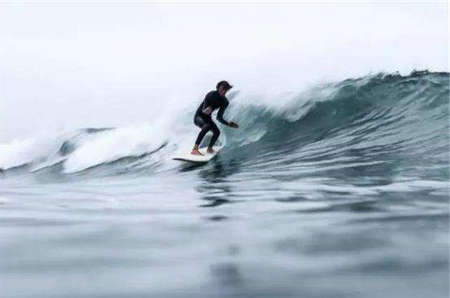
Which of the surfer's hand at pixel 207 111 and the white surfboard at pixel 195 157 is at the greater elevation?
the surfer's hand at pixel 207 111

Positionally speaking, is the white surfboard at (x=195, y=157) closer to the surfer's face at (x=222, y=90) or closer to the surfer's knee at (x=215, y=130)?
the surfer's knee at (x=215, y=130)

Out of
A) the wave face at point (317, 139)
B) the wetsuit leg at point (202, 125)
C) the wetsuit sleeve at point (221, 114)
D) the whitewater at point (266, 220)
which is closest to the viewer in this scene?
the whitewater at point (266, 220)

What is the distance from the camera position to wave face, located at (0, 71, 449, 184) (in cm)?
746

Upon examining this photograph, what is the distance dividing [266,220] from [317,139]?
18.8ft

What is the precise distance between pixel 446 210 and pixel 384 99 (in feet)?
23.4

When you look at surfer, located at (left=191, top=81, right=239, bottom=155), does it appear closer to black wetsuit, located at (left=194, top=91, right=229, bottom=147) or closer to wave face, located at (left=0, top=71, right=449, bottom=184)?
black wetsuit, located at (left=194, top=91, right=229, bottom=147)

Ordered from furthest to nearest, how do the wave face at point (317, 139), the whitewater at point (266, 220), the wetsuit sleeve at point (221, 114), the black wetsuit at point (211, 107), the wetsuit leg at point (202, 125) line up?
1. the wetsuit leg at point (202, 125)
2. the black wetsuit at point (211, 107)
3. the wetsuit sleeve at point (221, 114)
4. the wave face at point (317, 139)
5. the whitewater at point (266, 220)

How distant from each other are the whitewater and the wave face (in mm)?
42

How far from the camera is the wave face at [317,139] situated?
7457mm

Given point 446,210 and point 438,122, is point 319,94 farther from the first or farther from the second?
point 446,210

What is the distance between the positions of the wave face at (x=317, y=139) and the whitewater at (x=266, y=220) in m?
0.04

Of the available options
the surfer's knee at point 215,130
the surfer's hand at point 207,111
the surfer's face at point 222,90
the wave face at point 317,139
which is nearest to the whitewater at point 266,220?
the wave face at point 317,139

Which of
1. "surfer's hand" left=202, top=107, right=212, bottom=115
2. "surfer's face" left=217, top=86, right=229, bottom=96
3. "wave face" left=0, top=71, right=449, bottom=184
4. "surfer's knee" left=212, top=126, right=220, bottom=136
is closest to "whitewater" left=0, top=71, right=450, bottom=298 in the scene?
"wave face" left=0, top=71, right=449, bottom=184

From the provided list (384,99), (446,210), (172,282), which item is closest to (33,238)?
(172,282)
